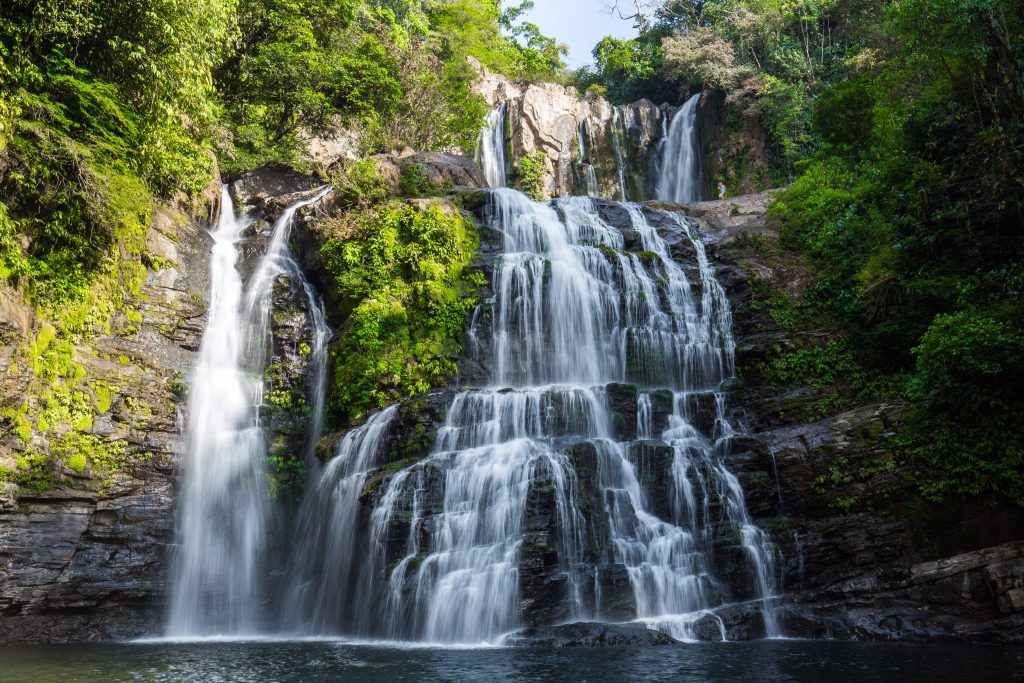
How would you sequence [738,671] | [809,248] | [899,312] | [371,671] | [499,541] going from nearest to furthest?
[738,671]
[371,671]
[499,541]
[899,312]
[809,248]

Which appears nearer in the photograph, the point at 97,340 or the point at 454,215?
the point at 97,340

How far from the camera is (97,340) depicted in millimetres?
13188

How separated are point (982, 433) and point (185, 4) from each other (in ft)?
55.6

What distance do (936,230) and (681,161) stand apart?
58.4 feet

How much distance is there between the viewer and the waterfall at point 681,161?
2909 centimetres

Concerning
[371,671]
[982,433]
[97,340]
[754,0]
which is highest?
[754,0]

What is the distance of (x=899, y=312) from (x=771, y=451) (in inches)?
166

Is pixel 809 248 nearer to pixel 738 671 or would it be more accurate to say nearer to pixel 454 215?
pixel 454 215

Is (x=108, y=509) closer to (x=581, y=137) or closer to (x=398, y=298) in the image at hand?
(x=398, y=298)

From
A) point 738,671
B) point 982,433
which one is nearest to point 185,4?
point 738,671

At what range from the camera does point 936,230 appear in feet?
42.7

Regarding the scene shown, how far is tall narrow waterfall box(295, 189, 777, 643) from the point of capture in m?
9.55

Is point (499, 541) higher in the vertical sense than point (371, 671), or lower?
higher

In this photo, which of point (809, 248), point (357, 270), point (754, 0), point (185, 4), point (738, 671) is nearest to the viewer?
point (738, 671)
